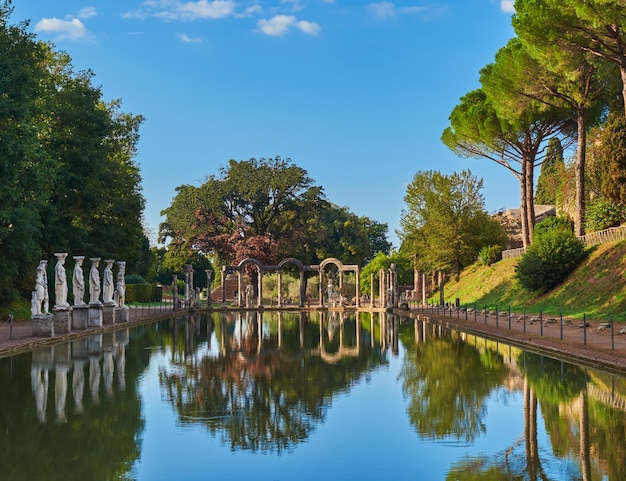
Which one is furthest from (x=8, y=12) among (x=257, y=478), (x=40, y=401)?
(x=257, y=478)

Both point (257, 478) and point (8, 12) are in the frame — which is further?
point (8, 12)

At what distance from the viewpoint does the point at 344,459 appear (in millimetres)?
→ 8820

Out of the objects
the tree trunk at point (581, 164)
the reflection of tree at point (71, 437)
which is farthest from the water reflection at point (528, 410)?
the tree trunk at point (581, 164)

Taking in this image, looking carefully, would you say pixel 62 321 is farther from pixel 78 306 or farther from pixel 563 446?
pixel 563 446

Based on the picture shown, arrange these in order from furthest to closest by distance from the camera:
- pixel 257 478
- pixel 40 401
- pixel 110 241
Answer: pixel 110 241
pixel 40 401
pixel 257 478

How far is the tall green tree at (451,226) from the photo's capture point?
187ft

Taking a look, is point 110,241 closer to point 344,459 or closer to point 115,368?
point 115,368

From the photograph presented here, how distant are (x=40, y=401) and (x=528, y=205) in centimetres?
4267

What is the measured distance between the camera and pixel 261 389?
14.0 m

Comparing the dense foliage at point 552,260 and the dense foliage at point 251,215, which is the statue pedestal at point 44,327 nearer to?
the dense foliage at point 552,260

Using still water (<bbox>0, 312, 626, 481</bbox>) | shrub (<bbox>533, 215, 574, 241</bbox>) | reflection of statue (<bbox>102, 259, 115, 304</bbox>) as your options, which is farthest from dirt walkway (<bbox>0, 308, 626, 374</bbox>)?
shrub (<bbox>533, 215, 574, 241</bbox>)

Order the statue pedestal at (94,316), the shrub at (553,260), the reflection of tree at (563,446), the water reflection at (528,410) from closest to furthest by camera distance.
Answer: the reflection of tree at (563,446)
the water reflection at (528,410)
the statue pedestal at (94,316)
the shrub at (553,260)

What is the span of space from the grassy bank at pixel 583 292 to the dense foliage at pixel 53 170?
2218 centimetres

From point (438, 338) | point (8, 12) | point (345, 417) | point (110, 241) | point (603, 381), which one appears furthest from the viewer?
point (110, 241)
